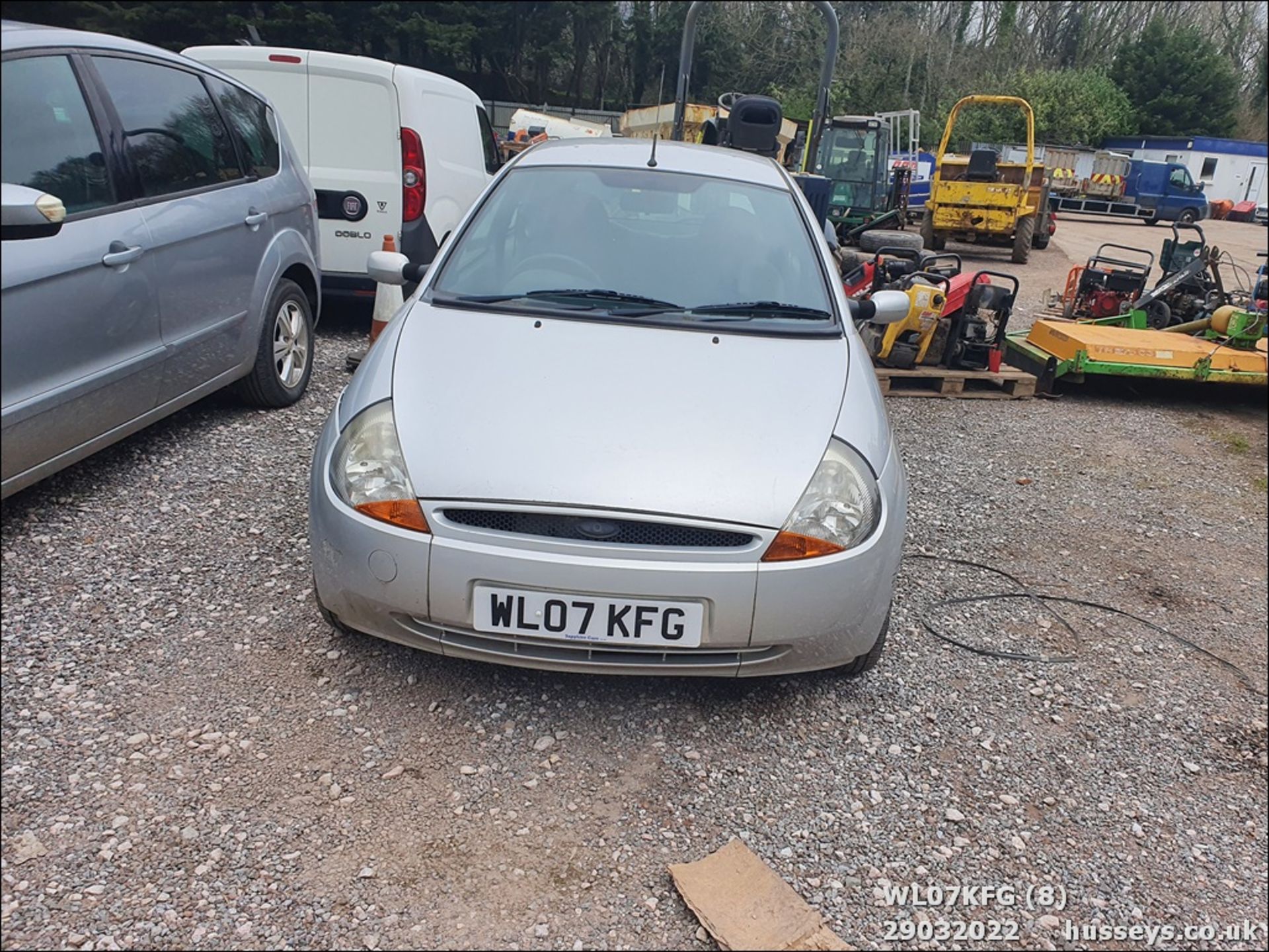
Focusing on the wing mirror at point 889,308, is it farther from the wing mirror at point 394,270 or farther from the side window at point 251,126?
the side window at point 251,126

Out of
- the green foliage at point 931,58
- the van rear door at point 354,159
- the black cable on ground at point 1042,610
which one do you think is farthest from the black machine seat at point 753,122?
the black cable on ground at point 1042,610

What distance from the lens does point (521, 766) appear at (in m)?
2.25

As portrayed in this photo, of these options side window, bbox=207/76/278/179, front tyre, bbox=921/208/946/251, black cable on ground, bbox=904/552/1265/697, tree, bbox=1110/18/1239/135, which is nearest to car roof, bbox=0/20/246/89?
side window, bbox=207/76/278/179

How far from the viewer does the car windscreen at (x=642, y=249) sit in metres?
3.01

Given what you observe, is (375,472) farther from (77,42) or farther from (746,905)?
(77,42)

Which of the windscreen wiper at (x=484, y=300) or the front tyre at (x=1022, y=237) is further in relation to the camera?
the front tyre at (x=1022, y=237)

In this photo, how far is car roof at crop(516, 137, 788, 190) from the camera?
3.59 m

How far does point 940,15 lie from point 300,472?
→ 3076 centimetres

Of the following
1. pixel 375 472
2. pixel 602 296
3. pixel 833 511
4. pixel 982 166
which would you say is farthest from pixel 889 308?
pixel 982 166

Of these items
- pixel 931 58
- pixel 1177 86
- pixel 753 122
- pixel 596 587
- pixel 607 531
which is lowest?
pixel 596 587

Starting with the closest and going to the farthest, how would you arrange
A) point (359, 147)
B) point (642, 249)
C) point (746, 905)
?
point (746, 905) < point (642, 249) < point (359, 147)

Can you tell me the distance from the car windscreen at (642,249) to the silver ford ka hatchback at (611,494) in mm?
99

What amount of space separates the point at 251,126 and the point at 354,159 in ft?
4.91

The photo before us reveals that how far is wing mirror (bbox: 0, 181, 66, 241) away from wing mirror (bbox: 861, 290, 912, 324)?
9.32ft
